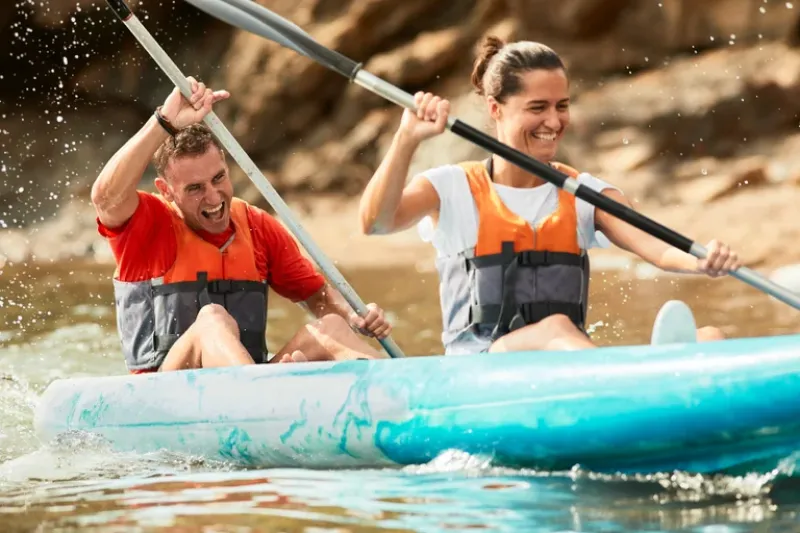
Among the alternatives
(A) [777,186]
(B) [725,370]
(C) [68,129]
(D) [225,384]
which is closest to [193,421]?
(D) [225,384]

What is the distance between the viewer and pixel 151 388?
3.04 metres

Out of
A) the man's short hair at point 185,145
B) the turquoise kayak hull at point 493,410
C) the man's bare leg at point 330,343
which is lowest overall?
the turquoise kayak hull at point 493,410

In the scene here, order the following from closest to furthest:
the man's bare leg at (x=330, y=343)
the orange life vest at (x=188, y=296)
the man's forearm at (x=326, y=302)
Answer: the man's bare leg at (x=330, y=343) < the orange life vest at (x=188, y=296) < the man's forearm at (x=326, y=302)

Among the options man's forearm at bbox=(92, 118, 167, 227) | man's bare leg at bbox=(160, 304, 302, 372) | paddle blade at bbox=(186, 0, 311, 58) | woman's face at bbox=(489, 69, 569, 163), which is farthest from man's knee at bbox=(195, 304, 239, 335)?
woman's face at bbox=(489, 69, 569, 163)

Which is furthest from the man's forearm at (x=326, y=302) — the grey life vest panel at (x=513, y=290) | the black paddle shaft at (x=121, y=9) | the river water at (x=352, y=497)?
the black paddle shaft at (x=121, y=9)

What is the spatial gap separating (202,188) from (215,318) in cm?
36

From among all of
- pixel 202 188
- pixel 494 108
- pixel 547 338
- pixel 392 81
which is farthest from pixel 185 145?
pixel 392 81

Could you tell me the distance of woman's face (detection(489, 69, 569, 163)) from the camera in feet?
10.2

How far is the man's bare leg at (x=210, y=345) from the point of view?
306 cm

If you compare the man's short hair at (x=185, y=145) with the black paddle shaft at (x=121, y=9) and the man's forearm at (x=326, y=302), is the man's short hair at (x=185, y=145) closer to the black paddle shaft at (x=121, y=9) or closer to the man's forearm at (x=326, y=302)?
the black paddle shaft at (x=121, y=9)

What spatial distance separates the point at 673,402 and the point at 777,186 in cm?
569

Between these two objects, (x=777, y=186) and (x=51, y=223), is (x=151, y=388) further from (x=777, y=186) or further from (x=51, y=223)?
(x=51, y=223)

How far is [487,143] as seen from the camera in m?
2.93

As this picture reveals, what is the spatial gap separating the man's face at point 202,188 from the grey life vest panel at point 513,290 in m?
0.65
